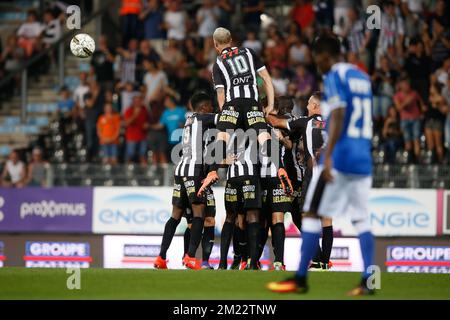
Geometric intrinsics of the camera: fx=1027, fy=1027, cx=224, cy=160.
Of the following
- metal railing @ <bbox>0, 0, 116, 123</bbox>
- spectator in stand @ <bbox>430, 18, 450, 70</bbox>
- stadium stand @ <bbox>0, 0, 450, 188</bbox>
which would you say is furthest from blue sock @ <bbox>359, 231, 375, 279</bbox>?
metal railing @ <bbox>0, 0, 116, 123</bbox>

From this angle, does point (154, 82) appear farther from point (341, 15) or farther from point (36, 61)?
point (341, 15)

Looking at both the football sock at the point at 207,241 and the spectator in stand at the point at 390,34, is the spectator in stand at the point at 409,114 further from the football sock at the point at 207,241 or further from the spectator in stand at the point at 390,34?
the football sock at the point at 207,241

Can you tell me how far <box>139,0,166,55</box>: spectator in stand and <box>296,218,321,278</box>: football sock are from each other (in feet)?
55.3

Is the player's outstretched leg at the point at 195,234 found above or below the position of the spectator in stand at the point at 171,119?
below

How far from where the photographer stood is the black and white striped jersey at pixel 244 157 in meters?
14.6

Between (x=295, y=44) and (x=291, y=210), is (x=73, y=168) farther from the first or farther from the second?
(x=291, y=210)

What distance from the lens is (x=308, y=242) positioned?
34.2 ft

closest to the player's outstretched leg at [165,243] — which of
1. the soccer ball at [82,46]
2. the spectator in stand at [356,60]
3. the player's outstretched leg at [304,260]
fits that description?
the soccer ball at [82,46]

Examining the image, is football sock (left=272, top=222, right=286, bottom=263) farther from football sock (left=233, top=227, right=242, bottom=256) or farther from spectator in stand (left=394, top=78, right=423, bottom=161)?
spectator in stand (left=394, top=78, right=423, bottom=161)

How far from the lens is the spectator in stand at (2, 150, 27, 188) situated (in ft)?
79.7

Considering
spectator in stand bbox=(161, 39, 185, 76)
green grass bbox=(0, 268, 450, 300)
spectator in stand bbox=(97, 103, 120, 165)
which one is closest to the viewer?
green grass bbox=(0, 268, 450, 300)

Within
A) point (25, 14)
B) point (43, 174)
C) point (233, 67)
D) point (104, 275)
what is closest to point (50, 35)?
point (25, 14)

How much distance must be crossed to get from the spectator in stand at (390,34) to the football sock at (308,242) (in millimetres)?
14304

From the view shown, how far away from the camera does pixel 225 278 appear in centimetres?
1234
